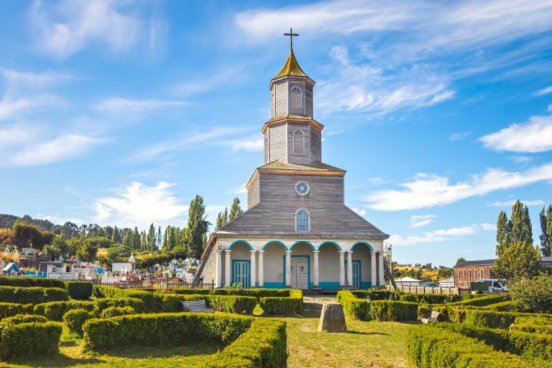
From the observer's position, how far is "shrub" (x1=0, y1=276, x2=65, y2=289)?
2651 centimetres

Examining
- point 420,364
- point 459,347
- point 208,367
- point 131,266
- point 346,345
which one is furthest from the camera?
point 131,266

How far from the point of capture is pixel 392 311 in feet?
67.2

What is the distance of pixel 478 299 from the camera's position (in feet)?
81.1

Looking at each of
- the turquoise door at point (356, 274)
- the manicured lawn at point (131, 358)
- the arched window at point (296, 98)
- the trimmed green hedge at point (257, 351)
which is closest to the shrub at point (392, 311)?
the manicured lawn at point (131, 358)

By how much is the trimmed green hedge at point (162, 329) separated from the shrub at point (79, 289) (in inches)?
699

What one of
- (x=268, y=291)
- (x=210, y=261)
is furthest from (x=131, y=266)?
(x=268, y=291)

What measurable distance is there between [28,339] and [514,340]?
11.8 meters

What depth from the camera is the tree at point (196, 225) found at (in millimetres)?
82750

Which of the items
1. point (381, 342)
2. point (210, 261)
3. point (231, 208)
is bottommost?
point (381, 342)

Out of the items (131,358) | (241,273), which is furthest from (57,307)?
(241,273)

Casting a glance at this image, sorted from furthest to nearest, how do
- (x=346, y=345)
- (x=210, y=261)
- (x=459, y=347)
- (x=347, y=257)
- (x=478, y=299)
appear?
(x=210, y=261), (x=347, y=257), (x=478, y=299), (x=346, y=345), (x=459, y=347)

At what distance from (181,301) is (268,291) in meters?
6.41

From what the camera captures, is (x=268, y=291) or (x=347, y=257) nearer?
(x=268, y=291)

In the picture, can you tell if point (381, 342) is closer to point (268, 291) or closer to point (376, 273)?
point (268, 291)
